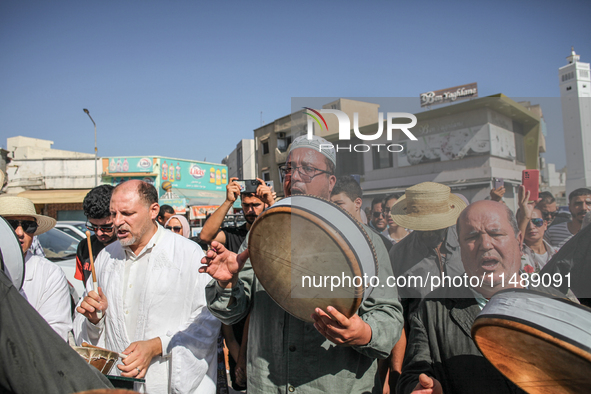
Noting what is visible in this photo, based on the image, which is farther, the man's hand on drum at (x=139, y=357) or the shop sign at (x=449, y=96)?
the man's hand on drum at (x=139, y=357)

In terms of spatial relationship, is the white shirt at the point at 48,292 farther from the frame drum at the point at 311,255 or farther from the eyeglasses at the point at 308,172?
the eyeglasses at the point at 308,172

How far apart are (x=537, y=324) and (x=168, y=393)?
2.03m

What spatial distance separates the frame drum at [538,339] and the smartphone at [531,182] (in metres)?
0.47

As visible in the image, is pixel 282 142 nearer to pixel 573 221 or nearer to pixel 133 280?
pixel 133 280

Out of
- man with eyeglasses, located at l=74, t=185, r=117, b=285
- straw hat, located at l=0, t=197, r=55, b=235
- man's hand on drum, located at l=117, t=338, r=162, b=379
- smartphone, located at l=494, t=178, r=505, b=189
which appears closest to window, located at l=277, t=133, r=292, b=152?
man with eyeglasses, located at l=74, t=185, r=117, b=285

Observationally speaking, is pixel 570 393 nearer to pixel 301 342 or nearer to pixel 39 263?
pixel 301 342

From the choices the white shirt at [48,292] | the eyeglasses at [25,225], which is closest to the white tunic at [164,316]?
the white shirt at [48,292]

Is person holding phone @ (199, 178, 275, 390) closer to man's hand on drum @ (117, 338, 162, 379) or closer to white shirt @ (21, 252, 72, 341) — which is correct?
man's hand on drum @ (117, 338, 162, 379)

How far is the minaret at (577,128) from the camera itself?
4.58 feet

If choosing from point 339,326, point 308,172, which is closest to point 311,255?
point 339,326

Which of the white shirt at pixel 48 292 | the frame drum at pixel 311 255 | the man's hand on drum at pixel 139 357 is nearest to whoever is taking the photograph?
the frame drum at pixel 311 255

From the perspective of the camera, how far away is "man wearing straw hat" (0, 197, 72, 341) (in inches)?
94.0

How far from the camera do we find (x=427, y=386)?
1385 mm

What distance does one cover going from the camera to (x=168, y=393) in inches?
82.6
